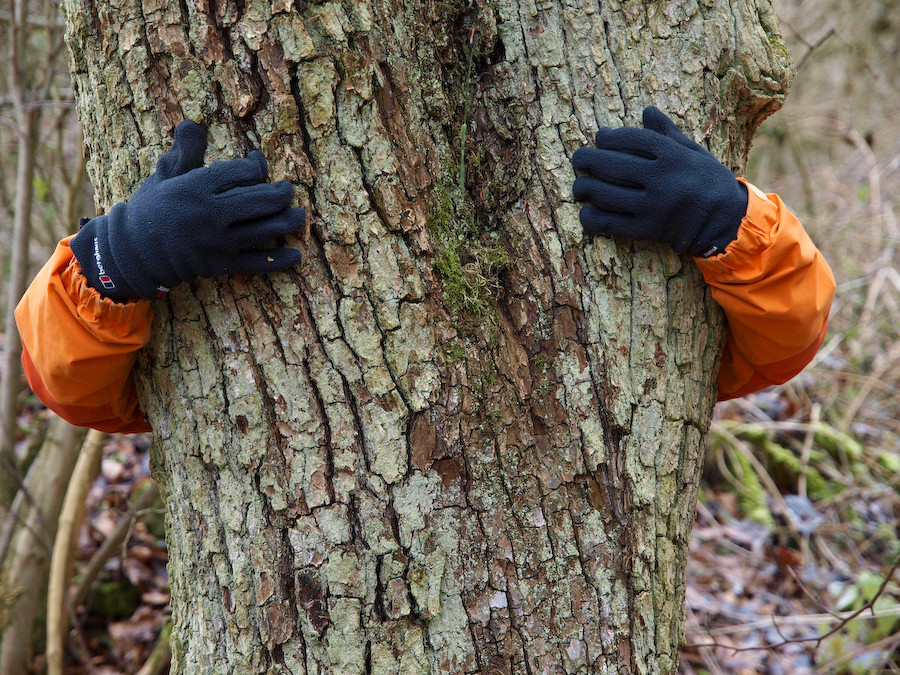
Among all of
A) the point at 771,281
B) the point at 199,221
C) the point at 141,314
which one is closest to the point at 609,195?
the point at 771,281

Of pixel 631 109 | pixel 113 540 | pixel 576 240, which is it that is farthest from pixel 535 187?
pixel 113 540

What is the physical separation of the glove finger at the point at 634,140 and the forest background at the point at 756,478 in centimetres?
166

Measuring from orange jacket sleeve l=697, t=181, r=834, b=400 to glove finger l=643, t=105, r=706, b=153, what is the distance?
185 mm

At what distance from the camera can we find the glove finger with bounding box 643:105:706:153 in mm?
1254

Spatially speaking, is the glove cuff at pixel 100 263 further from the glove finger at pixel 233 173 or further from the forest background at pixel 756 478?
the forest background at pixel 756 478

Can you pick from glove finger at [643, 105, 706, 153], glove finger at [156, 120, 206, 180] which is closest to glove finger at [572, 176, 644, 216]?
glove finger at [643, 105, 706, 153]

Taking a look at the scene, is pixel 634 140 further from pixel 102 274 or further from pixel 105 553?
pixel 105 553

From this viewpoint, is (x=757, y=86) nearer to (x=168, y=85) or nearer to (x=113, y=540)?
(x=168, y=85)

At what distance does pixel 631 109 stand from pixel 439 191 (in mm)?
419

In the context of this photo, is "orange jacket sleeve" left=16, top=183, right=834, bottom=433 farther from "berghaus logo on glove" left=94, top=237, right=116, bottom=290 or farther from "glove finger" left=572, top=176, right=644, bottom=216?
"glove finger" left=572, top=176, right=644, bottom=216

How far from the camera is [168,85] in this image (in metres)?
1.15

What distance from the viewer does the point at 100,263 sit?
1.20 meters

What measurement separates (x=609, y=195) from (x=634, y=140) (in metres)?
0.12

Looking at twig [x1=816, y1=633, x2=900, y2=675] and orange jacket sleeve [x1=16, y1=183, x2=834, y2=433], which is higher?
orange jacket sleeve [x1=16, y1=183, x2=834, y2=433]
